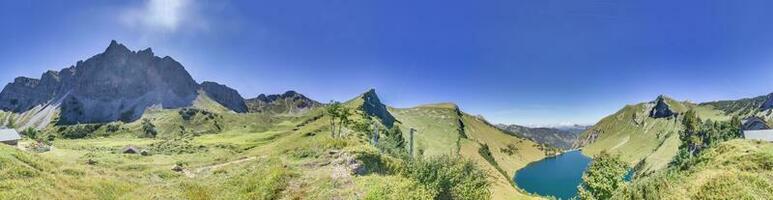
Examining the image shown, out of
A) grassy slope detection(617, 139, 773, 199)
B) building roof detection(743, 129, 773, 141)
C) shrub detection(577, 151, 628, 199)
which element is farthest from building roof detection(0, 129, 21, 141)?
building roof detection(743, 129, 773, 141)

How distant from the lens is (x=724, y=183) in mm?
45906

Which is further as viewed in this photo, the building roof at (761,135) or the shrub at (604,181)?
the building roof at (761,135)

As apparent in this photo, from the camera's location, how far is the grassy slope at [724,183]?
45062mm

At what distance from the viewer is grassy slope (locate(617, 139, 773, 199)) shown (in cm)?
4506

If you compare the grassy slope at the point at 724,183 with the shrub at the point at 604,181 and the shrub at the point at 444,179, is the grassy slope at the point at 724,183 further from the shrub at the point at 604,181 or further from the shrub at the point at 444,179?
the shrub at the point at 444,179

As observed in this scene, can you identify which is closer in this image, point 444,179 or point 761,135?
point 444,179

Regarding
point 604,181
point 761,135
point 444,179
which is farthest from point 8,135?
point 761,135

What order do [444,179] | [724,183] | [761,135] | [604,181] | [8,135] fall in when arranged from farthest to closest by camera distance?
1. [761,135]
2. [8,135]
3. [604,181]
4. [444,179]
5. [724,183]

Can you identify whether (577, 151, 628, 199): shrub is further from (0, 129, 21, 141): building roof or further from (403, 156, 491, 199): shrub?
(0, 129, 21, 141): building roof

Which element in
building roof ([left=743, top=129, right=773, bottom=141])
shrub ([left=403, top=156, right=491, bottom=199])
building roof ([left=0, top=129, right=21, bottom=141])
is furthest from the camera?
building roof ([left=743, top=129, right=773, bottom=141])

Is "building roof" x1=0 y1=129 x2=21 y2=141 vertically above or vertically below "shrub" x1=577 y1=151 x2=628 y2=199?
above

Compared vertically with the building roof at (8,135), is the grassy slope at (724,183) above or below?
below

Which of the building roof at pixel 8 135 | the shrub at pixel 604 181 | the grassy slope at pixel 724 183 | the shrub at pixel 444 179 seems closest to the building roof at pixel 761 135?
the grassy slope at pixel 724 183

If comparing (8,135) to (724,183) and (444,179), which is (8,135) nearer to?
(444,179)
